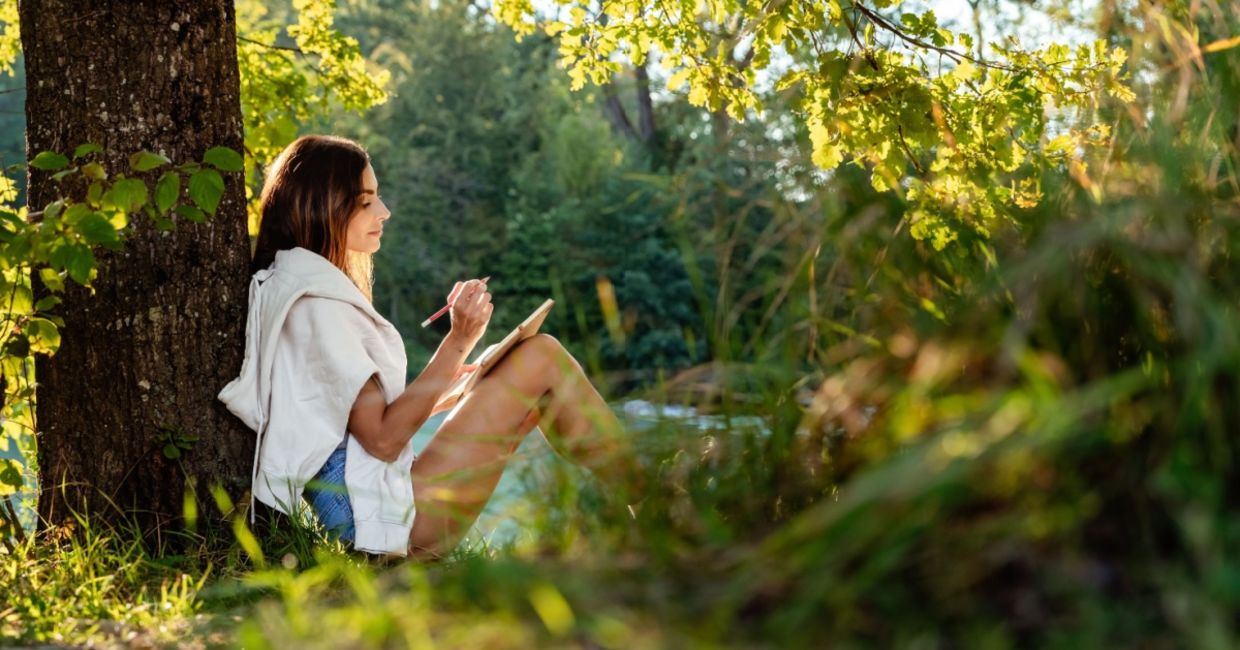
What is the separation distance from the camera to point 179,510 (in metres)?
3.03

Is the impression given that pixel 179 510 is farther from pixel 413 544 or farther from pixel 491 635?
pixel 491 635

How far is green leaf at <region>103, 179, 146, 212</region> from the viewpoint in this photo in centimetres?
264

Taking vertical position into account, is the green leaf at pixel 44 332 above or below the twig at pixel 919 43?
below

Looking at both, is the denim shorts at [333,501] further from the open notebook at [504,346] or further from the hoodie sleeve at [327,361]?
the open notebook at [504,346]

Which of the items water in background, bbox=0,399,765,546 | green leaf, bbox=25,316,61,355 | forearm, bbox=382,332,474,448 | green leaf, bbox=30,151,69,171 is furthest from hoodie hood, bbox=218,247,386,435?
water in background, bbox=0,399,765,546

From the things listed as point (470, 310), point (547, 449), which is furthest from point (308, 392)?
point (547, 449)

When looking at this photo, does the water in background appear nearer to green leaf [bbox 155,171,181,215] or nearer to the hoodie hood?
green leaf [bbox 155,171,181,215]

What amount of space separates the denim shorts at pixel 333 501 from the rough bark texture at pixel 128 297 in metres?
0.22

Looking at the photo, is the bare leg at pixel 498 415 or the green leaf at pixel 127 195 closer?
the green leaf at pixel 127 195

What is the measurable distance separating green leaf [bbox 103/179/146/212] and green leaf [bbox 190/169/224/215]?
0.36ft

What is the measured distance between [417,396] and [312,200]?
2.15ft

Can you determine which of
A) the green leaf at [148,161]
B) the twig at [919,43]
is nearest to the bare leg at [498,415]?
the green leaf at [148,161]

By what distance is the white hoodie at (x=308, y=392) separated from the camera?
308 cm

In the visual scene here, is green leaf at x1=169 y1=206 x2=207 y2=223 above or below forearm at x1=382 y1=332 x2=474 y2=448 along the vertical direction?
above
